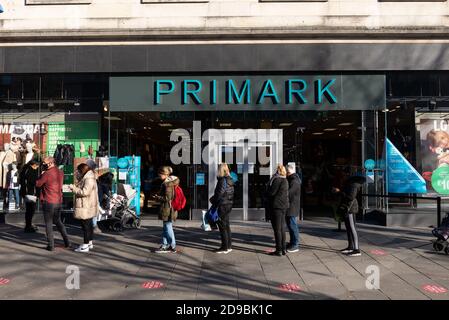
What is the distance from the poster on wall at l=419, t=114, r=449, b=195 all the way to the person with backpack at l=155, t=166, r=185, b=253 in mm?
8081

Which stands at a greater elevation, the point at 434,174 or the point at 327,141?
the point at 327,141

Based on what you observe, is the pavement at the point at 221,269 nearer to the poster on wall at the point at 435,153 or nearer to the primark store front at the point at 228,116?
the primark store front at the point at 228,116

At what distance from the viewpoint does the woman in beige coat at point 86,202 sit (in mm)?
8180

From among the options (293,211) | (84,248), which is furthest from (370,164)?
(84,248)

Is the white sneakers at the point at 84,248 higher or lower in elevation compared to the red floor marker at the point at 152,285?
higher

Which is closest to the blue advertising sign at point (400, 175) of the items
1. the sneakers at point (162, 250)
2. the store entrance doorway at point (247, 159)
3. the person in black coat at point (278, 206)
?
the store entrance doorway at point (247, 159)

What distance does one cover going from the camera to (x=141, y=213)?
43.4ft

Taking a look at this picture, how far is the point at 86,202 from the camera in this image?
8.25 metres

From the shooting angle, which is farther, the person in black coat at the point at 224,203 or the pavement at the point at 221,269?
the person in black coat at the point at 224,203

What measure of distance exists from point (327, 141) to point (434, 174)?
3.28 meters

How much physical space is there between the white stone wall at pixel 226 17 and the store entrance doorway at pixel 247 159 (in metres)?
2.98

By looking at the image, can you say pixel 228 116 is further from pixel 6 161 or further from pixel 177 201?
pixel 6 161

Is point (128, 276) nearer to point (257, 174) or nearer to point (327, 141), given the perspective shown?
point (257, 174)
